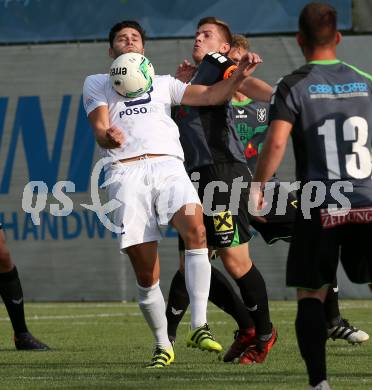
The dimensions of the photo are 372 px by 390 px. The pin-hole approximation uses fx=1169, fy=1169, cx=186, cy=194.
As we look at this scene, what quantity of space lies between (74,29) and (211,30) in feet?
20.2

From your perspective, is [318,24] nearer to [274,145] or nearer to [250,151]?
[274,145]

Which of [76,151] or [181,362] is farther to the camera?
[76,151]

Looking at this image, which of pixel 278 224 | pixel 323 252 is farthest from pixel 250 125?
pixel 323 252

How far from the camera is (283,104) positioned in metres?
5.17

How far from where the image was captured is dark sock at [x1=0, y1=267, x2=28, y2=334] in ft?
27.1

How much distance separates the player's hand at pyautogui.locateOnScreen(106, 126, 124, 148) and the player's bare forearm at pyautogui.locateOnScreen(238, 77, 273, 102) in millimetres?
1004

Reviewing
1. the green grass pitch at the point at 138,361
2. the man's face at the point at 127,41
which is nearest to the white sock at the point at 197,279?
the green grass pitch at the point at 138,361

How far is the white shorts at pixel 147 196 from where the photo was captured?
6.65m

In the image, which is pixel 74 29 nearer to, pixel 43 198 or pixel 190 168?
pixel 43 198

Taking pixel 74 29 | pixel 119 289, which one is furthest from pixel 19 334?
pixel 74 29

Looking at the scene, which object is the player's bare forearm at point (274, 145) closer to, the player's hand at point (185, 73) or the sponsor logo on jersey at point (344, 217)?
the sponsor logo on jersey at point (344, 217)

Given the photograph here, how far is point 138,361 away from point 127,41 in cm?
197

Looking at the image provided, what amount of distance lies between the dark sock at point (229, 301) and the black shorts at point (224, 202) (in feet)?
1.47

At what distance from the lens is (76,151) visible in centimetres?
1331
